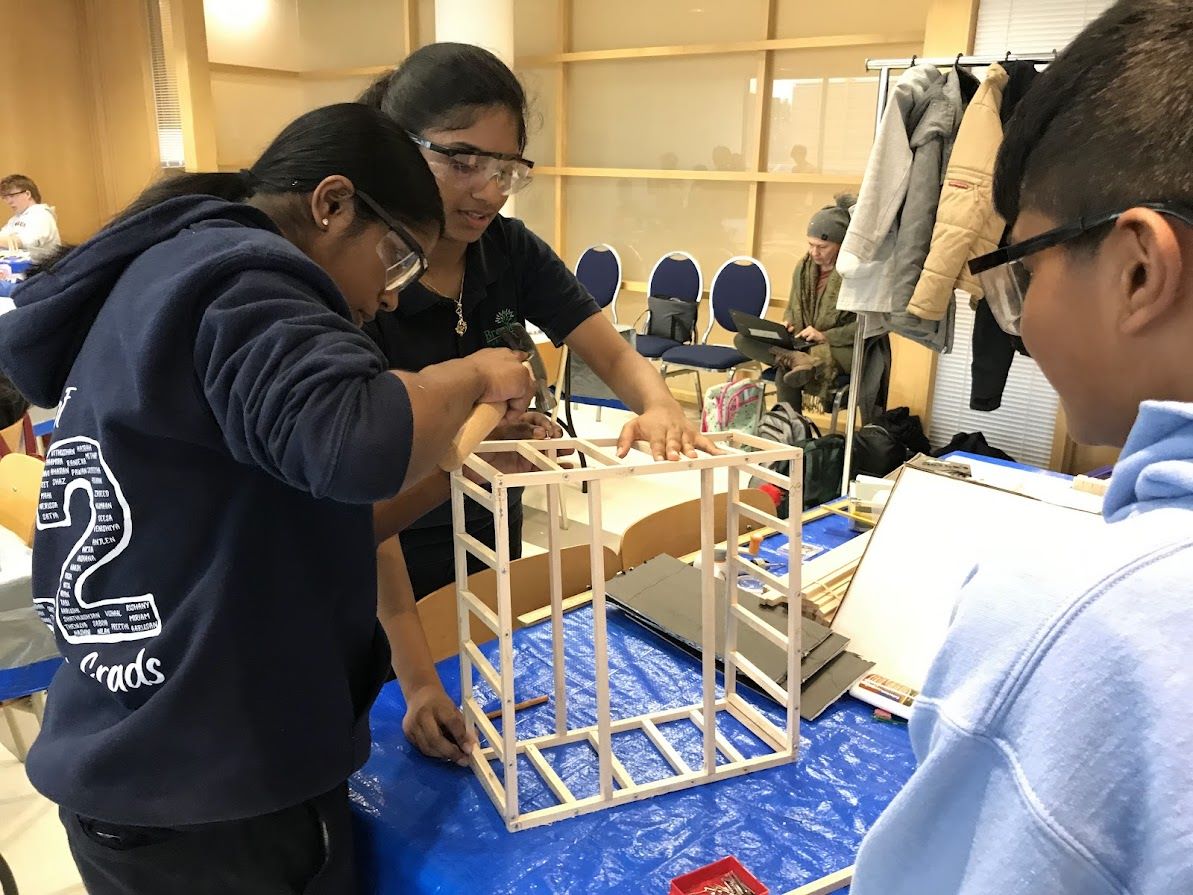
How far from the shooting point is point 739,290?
5.13 meters

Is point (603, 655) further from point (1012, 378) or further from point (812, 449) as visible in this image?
point (1012, 378)

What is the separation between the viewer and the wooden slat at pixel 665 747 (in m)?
1.12

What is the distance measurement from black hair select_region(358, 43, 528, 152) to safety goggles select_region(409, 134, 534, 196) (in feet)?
0.12

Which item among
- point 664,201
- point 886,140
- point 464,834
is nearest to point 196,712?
point 464,834

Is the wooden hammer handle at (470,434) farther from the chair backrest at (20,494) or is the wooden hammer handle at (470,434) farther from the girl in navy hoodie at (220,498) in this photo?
the chair backrest at (20,494)

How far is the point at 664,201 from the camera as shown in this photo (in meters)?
6.13

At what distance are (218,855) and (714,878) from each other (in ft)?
1.63

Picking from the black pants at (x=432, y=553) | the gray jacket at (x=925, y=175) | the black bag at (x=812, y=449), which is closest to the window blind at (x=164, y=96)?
the black bag at (x=812, y=449)

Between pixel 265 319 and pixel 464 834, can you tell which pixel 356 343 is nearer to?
pixel 265 319

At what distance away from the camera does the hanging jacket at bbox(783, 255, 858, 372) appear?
4250 millimetres

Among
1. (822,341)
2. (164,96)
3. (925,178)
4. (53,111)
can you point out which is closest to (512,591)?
(925,178)

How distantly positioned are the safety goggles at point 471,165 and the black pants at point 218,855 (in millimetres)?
884

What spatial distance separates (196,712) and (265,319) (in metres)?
0.38

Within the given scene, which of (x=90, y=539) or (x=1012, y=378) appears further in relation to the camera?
(x=1012, y=378)
